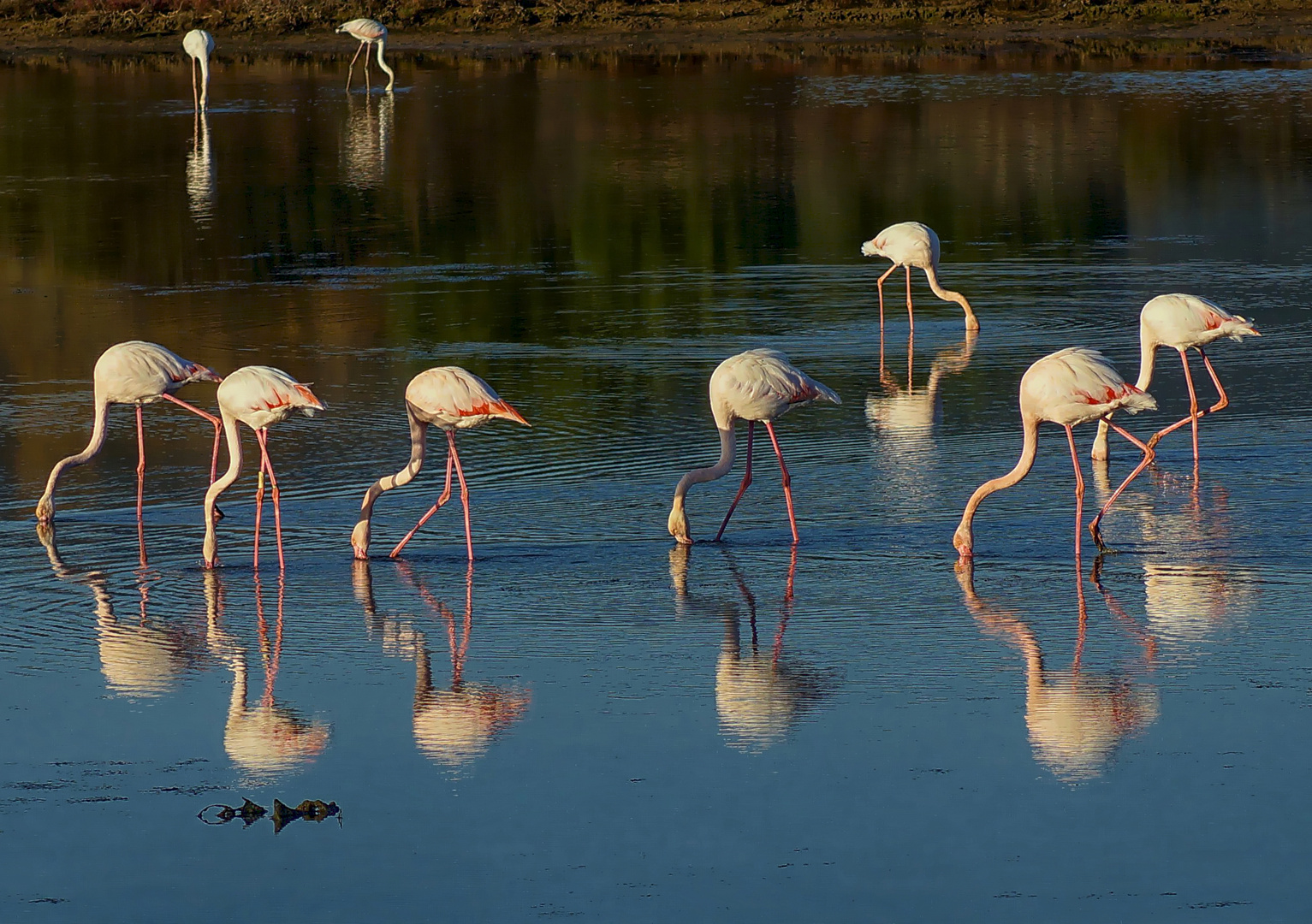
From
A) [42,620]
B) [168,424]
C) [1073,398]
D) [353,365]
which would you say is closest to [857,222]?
[353,365]

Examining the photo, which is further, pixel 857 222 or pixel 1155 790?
pixel 857 222

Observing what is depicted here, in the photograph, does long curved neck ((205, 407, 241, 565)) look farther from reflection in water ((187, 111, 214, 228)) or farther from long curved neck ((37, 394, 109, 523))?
reflection in water ((187, 111, 214, 228))

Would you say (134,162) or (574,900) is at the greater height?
(134,162)

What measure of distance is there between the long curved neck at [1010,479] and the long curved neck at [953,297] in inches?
205

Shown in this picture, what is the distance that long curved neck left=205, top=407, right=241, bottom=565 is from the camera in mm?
7918

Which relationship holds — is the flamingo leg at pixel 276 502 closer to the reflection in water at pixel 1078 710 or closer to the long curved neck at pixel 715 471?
the long curved neck at pixel 715 471

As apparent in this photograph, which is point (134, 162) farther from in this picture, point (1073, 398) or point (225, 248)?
point (1073, 398)

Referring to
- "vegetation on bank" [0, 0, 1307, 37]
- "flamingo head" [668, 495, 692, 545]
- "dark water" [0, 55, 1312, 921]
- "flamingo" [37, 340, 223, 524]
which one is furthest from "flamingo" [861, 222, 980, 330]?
"vegetation on bank" [0, 0, 1307, 37]

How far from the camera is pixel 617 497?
884 cm

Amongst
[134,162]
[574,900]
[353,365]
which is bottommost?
[574,900]

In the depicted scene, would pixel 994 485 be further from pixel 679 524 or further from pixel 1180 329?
pixel 1180 329

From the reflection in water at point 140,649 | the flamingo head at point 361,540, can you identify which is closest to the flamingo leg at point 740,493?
the flamingo head at point 361,540

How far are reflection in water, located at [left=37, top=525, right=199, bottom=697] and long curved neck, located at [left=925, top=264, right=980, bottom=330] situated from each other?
23.2 feet

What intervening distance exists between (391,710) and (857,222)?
12.6 meters
